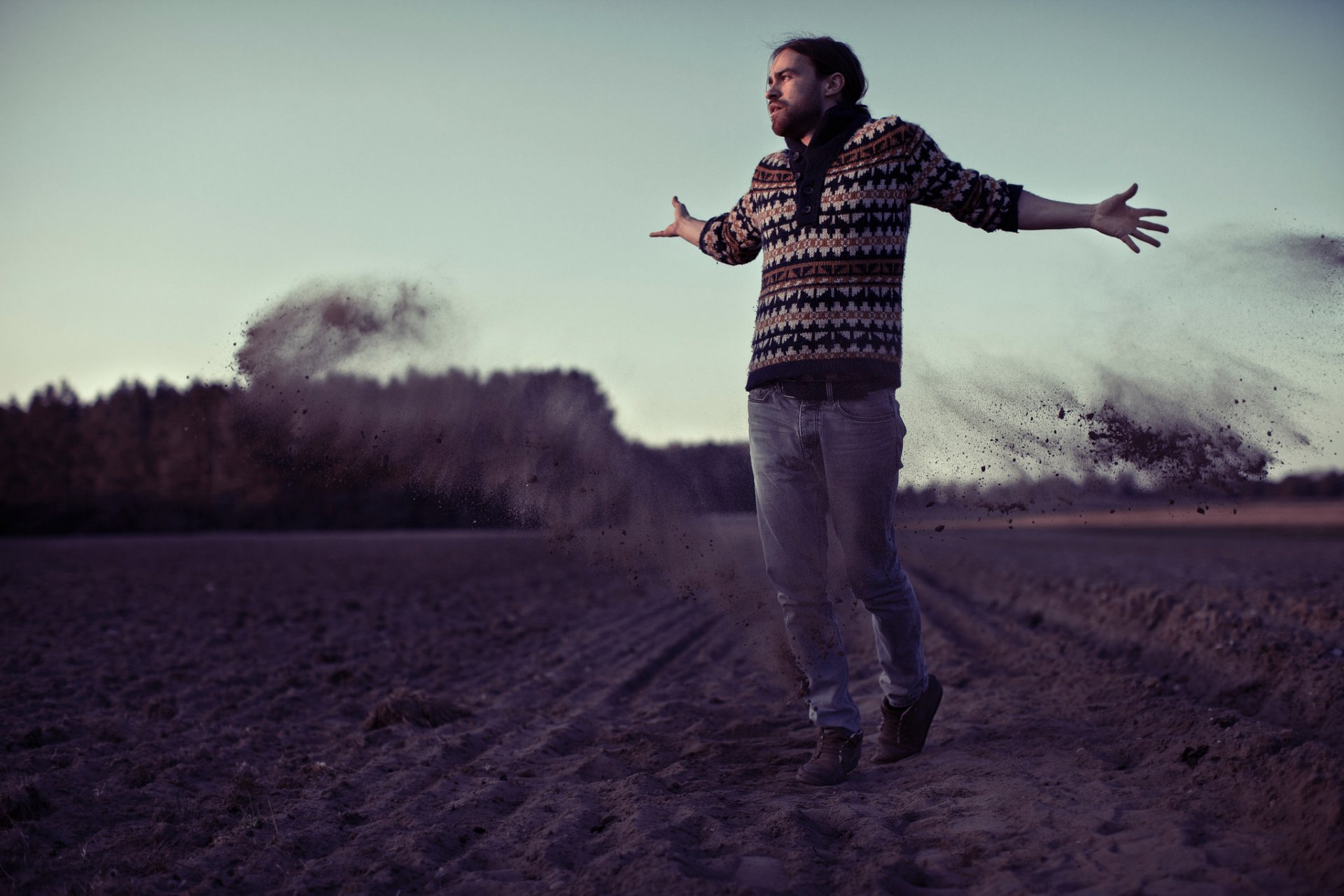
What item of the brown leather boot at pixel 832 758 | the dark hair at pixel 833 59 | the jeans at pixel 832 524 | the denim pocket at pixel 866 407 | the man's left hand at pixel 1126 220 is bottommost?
the brown leather boot at pixel 832 758

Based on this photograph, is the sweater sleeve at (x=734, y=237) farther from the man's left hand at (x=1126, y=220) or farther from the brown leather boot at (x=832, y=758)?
the brown leather boot at (x=832, y=758)

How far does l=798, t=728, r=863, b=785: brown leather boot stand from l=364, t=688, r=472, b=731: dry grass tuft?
2379mm

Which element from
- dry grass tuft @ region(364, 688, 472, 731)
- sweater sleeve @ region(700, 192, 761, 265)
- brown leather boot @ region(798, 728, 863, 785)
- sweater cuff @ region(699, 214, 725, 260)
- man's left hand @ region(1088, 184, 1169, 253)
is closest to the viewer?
man's left hand @ region(1088, 184, 1169, 253)

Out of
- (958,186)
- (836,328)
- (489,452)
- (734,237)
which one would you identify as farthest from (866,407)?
(489,452)

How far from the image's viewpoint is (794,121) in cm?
301

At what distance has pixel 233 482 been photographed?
144ft

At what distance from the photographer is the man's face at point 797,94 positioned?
299 centimetres

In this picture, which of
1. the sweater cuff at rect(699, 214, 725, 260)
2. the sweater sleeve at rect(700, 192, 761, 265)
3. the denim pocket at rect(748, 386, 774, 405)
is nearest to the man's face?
the sweater sleeve at rect(700, 192, 761, 265)

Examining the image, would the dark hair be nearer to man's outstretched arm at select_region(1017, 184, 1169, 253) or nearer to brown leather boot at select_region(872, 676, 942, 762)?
man's outstretched arm at select_region(1017, 184, 1169, 253)

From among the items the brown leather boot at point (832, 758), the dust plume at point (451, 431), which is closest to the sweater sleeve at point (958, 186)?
the brown leather boot at point (832, 758)

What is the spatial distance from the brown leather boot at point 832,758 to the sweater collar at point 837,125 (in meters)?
1.95

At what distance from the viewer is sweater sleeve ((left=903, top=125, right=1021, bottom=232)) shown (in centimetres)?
285

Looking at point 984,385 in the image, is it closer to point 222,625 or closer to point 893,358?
point 893,358

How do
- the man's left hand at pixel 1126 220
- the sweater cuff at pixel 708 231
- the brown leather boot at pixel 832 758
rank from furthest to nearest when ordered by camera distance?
the sweater cuff at pixel 708 231 → the brown leather boot at pixel 832 758 → the man's left hand at pixel 1126 220
